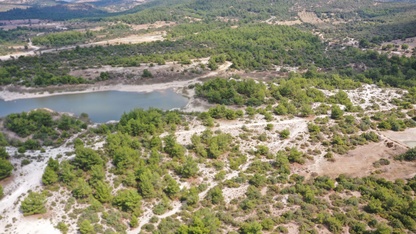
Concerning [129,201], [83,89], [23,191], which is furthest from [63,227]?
[83,89]

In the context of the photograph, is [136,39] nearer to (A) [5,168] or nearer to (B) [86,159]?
(B) [86,159]

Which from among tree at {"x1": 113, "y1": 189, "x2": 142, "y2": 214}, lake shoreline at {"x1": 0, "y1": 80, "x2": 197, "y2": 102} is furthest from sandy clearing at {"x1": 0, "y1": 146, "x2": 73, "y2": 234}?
Answer: lake shoreline at {"x1": 0, "y1": 80, "x2": 197, "y2": 102}

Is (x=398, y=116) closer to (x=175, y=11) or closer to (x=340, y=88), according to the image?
(x=340, y=88)

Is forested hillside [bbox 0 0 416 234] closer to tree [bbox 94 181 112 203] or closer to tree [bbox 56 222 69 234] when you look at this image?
tree [bbox 56 222 69 234]

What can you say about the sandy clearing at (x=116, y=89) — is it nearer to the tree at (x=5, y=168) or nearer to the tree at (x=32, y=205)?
the tree at (x=5, y=168)

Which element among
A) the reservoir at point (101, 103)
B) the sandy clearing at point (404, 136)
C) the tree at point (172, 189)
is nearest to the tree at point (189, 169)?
the tree at point (172, 189)

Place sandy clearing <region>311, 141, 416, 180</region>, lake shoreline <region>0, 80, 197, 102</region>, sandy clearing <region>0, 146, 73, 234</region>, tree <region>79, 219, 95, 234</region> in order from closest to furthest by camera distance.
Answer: tree <region>79, 219, 95, 234</region> → sandy clearing <region>0, 146, 73, 234</region> → sandy clearing <region>311, 141, 416, 180</region> → lake shoreline <region>0, 80, 197, 102</region>
